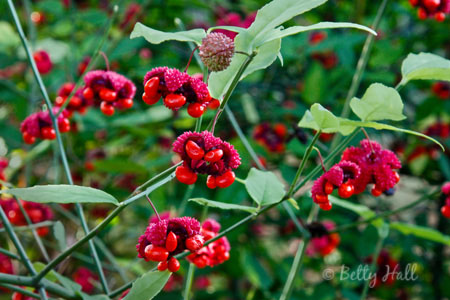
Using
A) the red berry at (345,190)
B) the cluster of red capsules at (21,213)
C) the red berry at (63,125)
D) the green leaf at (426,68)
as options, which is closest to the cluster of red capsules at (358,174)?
the red berry at (345,190)

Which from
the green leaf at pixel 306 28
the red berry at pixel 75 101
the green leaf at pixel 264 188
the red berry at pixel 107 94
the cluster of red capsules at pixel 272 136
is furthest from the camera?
the cluster of red capsules at pixel 272 136

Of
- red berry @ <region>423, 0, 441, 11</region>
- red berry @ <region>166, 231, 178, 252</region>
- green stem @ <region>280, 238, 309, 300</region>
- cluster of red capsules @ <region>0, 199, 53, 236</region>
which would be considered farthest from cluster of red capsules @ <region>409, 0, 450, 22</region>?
cluster of red capsules @ <region>0, 199, 53, 236</region>

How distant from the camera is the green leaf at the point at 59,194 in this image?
0.51 metres

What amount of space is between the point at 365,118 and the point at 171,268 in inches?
13.1

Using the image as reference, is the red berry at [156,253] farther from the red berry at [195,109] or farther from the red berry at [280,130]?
the red berry at [280,130]

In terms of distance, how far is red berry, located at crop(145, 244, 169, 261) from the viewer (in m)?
0.57

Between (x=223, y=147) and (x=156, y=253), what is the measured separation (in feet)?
0.49

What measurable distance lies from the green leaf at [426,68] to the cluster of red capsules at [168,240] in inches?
15.2

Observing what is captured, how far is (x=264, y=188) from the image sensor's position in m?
0.76

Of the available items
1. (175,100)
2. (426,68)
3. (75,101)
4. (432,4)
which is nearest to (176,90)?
(175,100)

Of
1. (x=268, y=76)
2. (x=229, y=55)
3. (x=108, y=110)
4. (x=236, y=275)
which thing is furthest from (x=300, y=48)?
(x=229, y=55)

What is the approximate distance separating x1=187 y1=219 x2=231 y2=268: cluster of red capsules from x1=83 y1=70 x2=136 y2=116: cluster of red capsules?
0.25 m

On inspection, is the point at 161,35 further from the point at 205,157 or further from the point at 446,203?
the point at 446,203

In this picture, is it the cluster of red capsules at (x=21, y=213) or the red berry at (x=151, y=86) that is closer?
the red berry at (x=151, y=86)
